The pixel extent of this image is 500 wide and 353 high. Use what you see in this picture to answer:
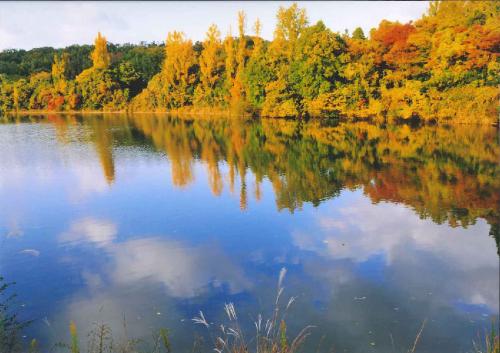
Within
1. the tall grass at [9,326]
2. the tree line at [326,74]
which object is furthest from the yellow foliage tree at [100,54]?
the tall grass at [9,326]

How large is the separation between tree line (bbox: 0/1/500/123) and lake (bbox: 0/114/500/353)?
13615 mm

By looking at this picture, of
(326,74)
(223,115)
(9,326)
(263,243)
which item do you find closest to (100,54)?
(223,115)

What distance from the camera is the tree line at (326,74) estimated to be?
33.8 metres

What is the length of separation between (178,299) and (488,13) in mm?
35671

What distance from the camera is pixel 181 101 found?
2339 inches

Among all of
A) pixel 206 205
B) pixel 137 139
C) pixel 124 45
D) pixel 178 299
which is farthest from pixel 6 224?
pixel 124 45

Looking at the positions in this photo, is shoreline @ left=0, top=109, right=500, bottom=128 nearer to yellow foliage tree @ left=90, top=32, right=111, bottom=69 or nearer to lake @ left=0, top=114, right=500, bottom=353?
yellow foliage tree @ left=90, top=32, right=111, bottom=69

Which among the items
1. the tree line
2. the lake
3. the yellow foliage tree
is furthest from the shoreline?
the lake

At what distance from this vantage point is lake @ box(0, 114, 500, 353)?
23.1 ft

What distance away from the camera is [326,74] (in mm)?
41594

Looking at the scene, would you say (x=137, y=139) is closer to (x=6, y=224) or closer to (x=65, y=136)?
(x=65, y=136)

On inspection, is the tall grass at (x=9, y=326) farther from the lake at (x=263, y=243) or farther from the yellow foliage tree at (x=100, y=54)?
the yellow foliage tree at (x=100, y=54)

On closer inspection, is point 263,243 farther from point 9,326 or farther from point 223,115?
point 223,115

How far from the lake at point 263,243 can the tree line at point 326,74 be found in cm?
1362
